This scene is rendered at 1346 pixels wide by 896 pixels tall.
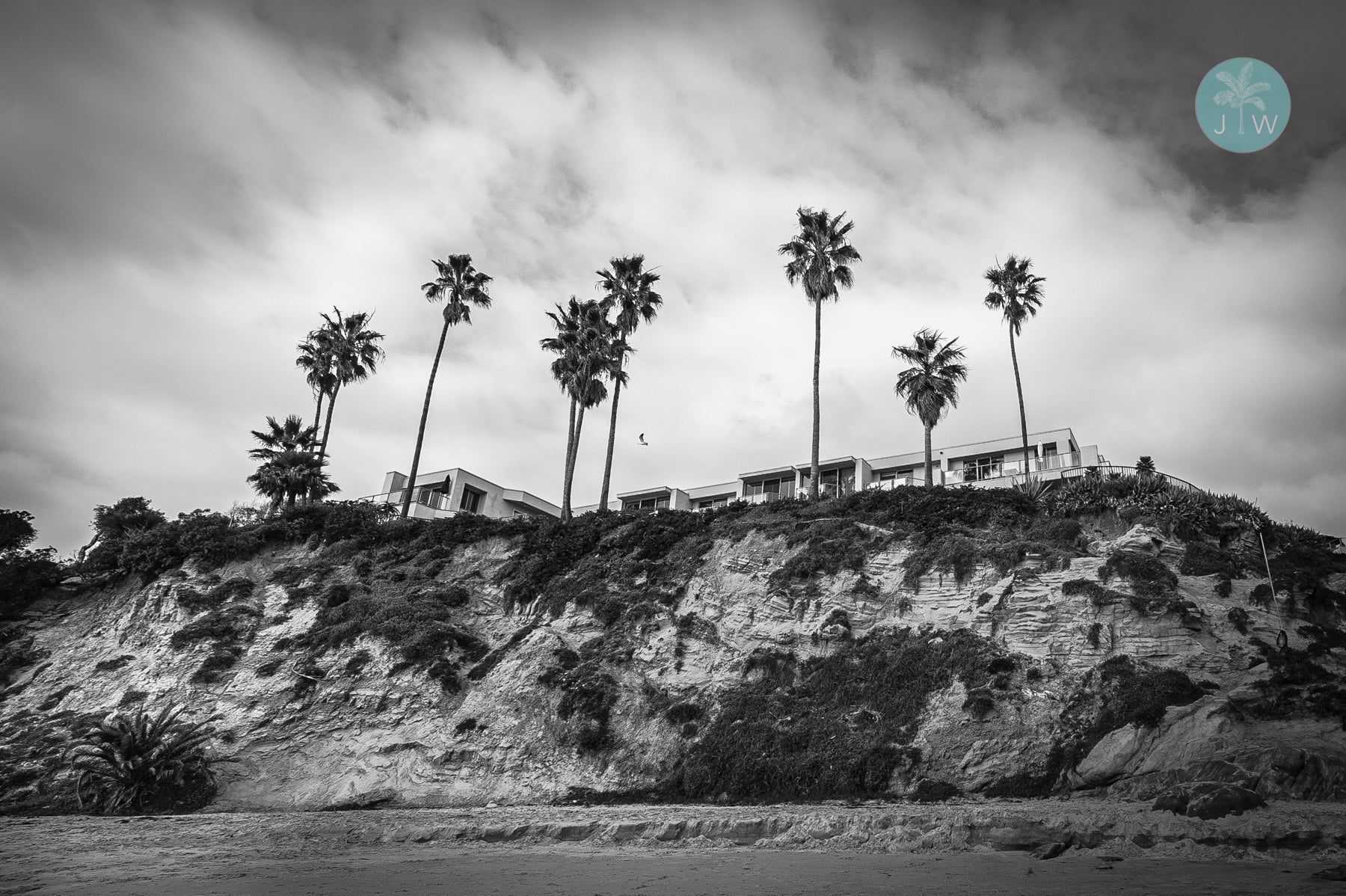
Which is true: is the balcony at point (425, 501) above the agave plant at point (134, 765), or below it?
above

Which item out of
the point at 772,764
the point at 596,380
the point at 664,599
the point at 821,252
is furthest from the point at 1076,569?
the point at 596,380

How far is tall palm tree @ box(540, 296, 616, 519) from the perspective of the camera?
134ft

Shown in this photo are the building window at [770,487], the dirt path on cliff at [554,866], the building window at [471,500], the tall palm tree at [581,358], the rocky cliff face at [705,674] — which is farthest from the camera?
the building window at [770,487]

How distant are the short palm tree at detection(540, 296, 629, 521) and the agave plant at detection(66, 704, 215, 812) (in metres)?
19.7

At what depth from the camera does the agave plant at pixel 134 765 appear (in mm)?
21016

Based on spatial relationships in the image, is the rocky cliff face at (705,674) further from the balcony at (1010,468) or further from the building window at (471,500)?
the balcony at (1010,468)

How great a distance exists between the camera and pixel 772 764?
67.7 ft


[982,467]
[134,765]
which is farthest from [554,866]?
[982,467]

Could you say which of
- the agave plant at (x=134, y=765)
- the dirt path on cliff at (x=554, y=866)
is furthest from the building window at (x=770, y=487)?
the agave plant at (x=134, y=765)

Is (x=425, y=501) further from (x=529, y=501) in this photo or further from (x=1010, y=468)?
(x=1010, y=468)

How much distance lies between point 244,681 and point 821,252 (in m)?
32.8

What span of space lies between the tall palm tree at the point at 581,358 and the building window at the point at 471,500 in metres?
16.0

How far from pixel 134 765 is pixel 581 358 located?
88.2 ft

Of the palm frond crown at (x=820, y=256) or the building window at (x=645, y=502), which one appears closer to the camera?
the palm frond crown at (x=820, y=256)
